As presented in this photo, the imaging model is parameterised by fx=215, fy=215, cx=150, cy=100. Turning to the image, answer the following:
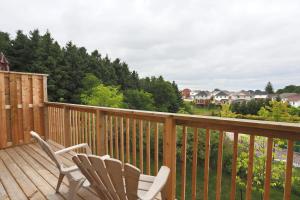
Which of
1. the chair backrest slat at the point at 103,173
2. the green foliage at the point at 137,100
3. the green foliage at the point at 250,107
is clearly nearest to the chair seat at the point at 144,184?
the chair backrest slat at the point at 103,173

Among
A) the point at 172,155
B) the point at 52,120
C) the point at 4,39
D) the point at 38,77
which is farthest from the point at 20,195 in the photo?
the point at 4,39

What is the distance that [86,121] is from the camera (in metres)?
4.08

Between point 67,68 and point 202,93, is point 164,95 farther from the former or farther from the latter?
point 202,93

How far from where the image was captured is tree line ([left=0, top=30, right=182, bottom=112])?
19.8m

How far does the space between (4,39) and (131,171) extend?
77.1 feet

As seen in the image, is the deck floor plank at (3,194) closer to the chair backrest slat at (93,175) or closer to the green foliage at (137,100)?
the chair backrest slat at (93,175)

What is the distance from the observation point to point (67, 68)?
22.9m

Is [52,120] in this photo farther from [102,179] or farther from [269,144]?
[269,144]

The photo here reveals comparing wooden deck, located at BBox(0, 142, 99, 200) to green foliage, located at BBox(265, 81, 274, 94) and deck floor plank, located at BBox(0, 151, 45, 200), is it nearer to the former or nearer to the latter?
deck floor plank, located at BBox(0, 151, 45, 200)

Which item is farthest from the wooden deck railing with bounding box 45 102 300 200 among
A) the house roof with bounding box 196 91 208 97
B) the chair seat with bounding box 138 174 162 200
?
the house roof with bounding box 196 91 208 97

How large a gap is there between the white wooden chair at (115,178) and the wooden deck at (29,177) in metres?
1.20

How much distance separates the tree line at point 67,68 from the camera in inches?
780

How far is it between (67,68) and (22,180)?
2137 centimetres

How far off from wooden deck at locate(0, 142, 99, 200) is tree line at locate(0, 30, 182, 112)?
15.8 metres
